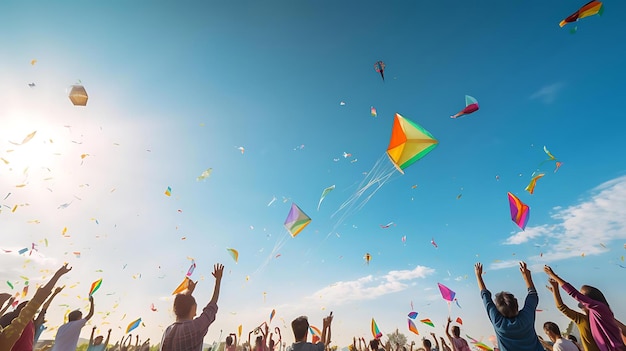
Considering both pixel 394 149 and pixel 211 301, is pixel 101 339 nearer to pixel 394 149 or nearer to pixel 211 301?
pixel 211 301

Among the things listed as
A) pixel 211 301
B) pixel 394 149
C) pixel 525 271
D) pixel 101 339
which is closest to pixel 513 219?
pixel 394 149

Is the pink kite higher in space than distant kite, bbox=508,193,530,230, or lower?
lower

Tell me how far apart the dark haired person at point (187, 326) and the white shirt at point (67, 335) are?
259cm

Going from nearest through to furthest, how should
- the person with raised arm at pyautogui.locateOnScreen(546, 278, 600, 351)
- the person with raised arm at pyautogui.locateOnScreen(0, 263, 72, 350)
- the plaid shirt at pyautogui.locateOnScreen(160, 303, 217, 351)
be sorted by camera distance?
the person with raised arm at pyautogui.locateOnScreen(0, 263, 72, 350), the plaid shirt at pyautogui.locateOnScreen(160, 303, 217, 351), the person with raised arm at pyautogui.locateOnScreen(546, 278, 600, 351)

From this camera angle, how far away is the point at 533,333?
327 centimetres

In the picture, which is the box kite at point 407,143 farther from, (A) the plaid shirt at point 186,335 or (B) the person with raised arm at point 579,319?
(A) the plaid shirt at point 186,335

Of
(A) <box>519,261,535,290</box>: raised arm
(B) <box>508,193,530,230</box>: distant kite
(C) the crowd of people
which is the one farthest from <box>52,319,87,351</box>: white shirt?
(B) <box>508,193,530,230</box>: distant kite

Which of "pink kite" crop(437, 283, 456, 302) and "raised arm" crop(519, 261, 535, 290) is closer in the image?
"raised arm" crop(519, 261, 535, 290)

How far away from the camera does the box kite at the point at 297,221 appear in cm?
893

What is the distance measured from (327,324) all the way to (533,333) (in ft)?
7.55

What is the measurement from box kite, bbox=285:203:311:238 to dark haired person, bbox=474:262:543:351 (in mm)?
5769

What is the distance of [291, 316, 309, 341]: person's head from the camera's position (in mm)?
3369

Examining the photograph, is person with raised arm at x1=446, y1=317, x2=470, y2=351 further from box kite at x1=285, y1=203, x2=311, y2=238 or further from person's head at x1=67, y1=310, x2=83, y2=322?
person's head at x1=67, y1=310, x2=83, y2=322

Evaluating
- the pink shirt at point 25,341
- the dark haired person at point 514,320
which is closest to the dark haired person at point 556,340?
the dark haired person at point 514,320
